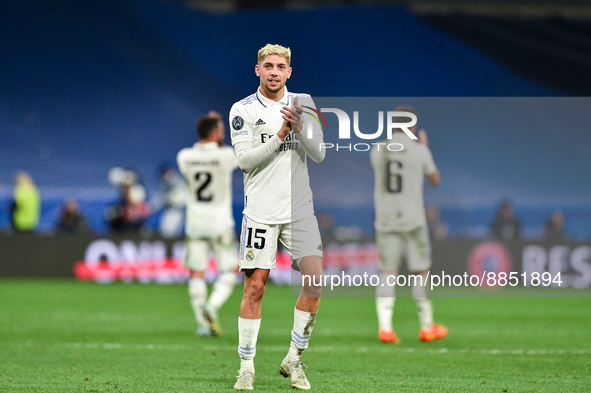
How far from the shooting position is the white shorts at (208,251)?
8812 mm

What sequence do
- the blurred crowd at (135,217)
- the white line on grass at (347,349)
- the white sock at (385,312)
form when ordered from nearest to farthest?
1. the white line on grass at (347,349)
2. the white sock at (385,312)
3. the blurred crowd at (135,217)

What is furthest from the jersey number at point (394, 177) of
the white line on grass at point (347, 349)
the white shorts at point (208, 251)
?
the white shorts at point (208, 251)

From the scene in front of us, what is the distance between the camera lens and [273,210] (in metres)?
5.14

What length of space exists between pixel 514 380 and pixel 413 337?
9.81 feet

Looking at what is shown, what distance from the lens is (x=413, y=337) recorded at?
334 inches

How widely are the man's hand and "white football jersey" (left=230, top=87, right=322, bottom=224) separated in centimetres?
24

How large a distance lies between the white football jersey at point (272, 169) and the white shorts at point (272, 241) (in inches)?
1.8

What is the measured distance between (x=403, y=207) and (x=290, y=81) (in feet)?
52.9

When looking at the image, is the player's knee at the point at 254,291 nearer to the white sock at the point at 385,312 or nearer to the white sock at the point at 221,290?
the white sock at the point at 385,312

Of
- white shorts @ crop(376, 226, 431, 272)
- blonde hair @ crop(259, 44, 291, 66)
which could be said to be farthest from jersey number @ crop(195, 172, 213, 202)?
blonde hair @ crop(259, 44, 291, 66)

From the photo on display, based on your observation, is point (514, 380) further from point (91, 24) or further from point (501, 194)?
point (91, 24)

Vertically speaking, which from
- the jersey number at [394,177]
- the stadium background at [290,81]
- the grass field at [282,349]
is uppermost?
the stadium background at [290,81]

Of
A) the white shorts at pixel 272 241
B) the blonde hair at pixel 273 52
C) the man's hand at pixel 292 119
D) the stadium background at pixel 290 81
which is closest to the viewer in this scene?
the man's hand at pixel 292 119

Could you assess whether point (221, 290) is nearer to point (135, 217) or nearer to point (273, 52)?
point (273, 52)
